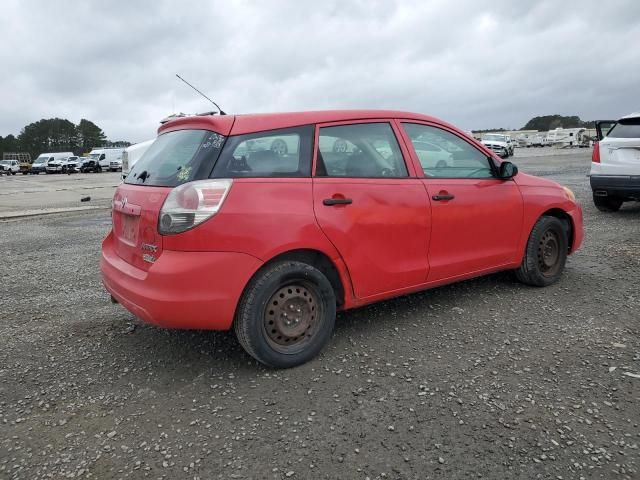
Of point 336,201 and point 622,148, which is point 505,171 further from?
point 622,148

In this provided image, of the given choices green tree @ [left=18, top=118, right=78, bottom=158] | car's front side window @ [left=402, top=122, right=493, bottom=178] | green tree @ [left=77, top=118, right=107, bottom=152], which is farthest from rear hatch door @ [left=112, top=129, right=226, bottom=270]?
green tree @ [left=77, top=118, right=107, bottom=152]

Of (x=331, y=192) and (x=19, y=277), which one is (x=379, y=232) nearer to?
(x=331, y=192)

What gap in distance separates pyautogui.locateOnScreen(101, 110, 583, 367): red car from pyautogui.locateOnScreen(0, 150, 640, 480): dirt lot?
1.16 feet

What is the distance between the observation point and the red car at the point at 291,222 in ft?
9.32

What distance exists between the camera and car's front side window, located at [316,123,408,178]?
3.30 metres

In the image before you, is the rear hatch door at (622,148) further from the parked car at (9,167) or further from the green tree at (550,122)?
the green tree at (550,122)

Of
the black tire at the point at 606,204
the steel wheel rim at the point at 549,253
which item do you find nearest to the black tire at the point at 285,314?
the steel wheel rim at the point at 549,253

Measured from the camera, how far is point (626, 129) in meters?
8.07

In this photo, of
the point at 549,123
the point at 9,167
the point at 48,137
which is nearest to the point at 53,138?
the point at 48,137

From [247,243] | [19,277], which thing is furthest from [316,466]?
[19,277]

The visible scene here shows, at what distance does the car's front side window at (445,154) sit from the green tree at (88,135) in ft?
379

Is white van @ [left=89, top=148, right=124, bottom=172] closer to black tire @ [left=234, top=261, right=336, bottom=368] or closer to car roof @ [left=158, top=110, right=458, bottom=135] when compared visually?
car roof @ [left=158, top=110, right=458, bottom=135]

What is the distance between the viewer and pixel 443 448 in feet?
7.66

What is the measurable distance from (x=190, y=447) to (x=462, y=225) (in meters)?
2.51
